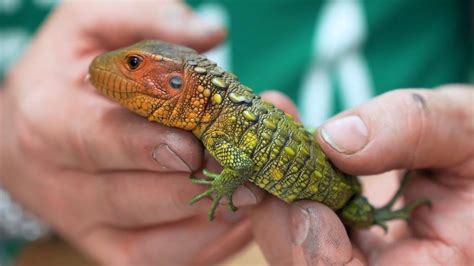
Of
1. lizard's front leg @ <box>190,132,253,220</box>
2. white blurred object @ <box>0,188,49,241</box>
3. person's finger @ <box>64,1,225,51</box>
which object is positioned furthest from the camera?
white blurred object @ <box>0,188,49,241</box>

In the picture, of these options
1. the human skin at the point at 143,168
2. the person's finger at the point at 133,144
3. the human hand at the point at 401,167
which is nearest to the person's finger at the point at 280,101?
the human skin at the point at 143,168

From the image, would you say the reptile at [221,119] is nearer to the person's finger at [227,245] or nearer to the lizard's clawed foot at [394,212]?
the lizard's clawed foot at [394,212]

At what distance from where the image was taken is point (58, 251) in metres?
2.44

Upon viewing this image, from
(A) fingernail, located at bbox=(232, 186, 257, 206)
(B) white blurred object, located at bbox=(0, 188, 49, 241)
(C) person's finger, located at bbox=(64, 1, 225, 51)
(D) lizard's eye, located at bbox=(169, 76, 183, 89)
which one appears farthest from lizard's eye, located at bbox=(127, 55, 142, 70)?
(B) white blurred object, located at bbox=(0, 188, 49, 241)

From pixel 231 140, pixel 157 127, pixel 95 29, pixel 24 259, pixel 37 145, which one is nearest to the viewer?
pixel 231 140

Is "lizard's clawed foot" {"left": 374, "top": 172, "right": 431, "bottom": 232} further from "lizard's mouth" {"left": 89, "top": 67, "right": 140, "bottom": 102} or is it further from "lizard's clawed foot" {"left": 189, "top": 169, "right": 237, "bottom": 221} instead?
"lizard's mouth" {"left": 89, "top": 67, "right": 140, "bottom": 102}

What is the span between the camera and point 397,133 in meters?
1.53

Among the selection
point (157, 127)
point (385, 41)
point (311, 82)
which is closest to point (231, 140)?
point (157, 127)

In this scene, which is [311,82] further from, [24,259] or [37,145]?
[24,259]

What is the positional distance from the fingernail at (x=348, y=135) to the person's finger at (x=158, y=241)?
24.4 inches

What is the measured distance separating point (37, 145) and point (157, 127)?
0.63m

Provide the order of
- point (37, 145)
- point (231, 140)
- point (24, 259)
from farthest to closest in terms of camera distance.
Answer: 1. point (24, 259)
2. point (37, 145)
3. point (231, 140)

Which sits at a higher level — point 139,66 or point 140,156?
point 139,66

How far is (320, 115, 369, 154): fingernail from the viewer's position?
152 centimetres
